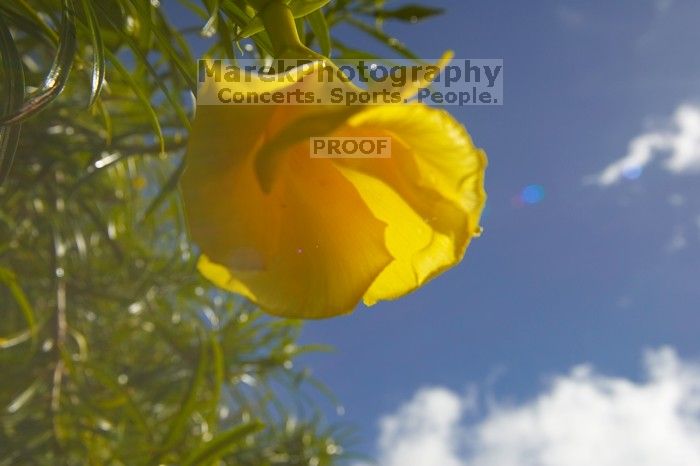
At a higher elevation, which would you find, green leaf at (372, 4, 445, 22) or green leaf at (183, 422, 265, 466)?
green leaf at (372, 4, 445, 22)

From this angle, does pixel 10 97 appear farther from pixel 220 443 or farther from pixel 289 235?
pixel 220 443

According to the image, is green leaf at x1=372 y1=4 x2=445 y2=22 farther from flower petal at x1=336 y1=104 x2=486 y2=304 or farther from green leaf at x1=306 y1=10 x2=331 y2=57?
flower petal at x1=336 y1=104 x2=486 y2=304

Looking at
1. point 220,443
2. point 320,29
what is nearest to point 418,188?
point 320,29

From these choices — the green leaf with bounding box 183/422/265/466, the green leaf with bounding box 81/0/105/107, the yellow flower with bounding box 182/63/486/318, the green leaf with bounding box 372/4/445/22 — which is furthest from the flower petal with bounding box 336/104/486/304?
the green leaf with bounding box 372/4/445/22

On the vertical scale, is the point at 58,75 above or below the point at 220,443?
above

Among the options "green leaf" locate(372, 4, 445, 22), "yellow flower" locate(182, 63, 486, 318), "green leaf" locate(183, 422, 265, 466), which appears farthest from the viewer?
"green leaf" locate(372, 4, 445, 22)

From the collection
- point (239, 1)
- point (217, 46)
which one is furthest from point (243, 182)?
point (217, 46)

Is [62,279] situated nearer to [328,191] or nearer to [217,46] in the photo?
[217,46]
